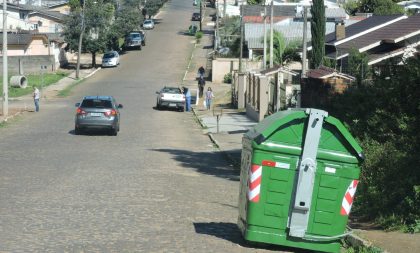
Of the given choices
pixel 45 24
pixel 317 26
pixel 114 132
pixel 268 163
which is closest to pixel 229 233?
pixel 268 163

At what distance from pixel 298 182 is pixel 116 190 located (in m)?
6.77

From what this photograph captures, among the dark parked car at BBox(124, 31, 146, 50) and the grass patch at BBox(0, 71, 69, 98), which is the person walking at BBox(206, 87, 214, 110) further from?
the dark parked car at BBox(124, 31, 146, 50)

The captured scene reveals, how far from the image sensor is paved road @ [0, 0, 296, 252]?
39.4 feet

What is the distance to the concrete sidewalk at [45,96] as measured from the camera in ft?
147

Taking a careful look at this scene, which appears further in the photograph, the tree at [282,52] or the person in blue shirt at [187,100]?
the tree at [282,52]

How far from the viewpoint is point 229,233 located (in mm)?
12898

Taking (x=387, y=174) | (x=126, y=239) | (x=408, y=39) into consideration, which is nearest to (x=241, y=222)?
(x=126, y=239)

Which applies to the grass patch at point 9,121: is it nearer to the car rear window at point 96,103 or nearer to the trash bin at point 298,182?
the car rear window at point 96,103

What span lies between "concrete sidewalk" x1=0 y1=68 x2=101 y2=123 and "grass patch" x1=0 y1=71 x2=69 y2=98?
0.52 m

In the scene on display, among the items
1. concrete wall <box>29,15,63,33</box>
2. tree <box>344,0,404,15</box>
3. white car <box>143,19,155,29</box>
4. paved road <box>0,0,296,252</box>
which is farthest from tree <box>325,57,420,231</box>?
white car <box>143,19,155,29</box>

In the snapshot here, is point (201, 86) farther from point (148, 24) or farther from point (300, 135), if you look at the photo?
point (148, 24)

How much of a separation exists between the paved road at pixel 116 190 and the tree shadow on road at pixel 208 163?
3 cm

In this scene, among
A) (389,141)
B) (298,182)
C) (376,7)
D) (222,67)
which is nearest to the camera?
(298,182)

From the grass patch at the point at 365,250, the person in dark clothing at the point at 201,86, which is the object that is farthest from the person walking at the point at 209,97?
the grass patch at the point at 365,250
